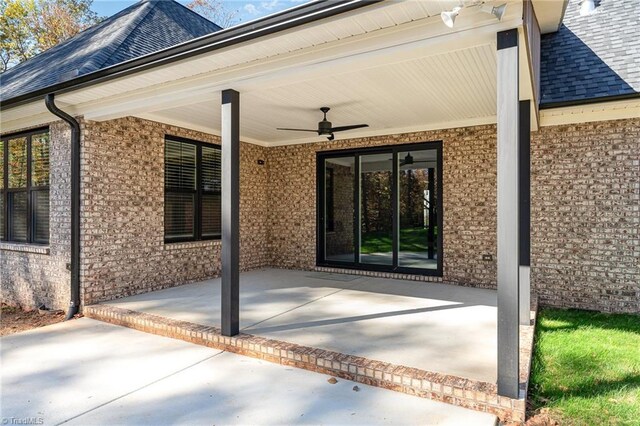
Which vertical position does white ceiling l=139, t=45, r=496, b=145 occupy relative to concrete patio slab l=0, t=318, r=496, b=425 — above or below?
above

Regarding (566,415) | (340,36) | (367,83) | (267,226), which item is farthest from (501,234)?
(267,226)

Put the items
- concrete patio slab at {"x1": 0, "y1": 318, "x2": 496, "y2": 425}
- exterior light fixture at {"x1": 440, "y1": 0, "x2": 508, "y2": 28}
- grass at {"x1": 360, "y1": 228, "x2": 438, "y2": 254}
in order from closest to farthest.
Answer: exterior light fixture at {"x1": 440, "y1": 0, "x2": 508, "y2": 28}, concrete patio slab at {"x1": 0, "y1": 318, "x2": 496, "y2": 425}, grass at {"x1": 360, "y1": 228, "x2": 438, "y2": 254}

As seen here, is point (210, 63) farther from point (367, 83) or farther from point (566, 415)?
point (566, 415)

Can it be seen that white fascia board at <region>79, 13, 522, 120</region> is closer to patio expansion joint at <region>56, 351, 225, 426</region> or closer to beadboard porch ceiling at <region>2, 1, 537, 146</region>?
beadboard porch ceiling at <region>2, 1, 537, 146</region>

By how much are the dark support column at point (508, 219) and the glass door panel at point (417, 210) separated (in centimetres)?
424

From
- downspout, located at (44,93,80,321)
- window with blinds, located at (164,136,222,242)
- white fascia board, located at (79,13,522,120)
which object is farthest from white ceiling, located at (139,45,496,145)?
downspout, located at (44,93,80,321)

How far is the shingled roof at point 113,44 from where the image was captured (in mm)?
5445

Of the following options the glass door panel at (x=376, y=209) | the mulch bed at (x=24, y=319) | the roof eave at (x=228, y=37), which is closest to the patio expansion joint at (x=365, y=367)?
the mulch bed at (x=24, y=319)

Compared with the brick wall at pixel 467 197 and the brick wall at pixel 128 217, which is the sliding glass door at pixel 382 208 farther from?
the brick wall at pixel 128 217

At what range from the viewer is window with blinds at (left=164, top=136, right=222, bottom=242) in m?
6.51

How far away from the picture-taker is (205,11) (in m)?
16.2

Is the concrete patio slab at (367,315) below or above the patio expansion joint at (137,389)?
above

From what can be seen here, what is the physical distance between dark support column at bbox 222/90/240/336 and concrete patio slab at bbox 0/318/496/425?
1.82 ft

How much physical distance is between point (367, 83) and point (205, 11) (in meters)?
14.7
